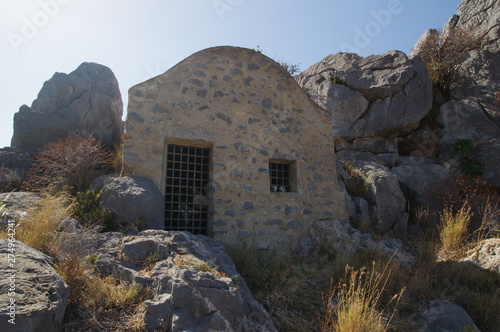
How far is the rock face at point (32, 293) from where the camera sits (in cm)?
265

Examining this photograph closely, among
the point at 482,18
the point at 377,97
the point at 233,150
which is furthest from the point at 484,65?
the point at 233,150

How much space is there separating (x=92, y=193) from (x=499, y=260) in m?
7.42

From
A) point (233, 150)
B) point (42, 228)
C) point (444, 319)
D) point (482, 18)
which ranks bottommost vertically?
point (444, 319)

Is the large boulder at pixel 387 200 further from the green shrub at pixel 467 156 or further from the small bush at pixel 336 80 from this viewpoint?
the small bush at pixel 336 80

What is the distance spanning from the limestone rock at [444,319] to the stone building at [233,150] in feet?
10.2

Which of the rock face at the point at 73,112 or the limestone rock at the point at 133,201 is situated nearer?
the limestone rock at the point at 133,201

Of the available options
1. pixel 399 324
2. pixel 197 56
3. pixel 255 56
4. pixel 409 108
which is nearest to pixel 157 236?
pixel 399 324

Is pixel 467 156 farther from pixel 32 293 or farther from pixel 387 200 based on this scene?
pixel 32 293

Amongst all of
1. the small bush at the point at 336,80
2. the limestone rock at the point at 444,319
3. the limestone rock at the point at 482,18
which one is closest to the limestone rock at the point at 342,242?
the limestone rock at the point at 444,319

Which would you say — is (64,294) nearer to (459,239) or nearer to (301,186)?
(301,186)

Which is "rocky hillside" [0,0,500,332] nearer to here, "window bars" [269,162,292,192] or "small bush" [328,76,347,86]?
"small bush" [328,76,347,86]

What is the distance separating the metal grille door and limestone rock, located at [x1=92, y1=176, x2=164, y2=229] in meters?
0.74

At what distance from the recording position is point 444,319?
4.50 metres

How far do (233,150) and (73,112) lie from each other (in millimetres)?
5898
